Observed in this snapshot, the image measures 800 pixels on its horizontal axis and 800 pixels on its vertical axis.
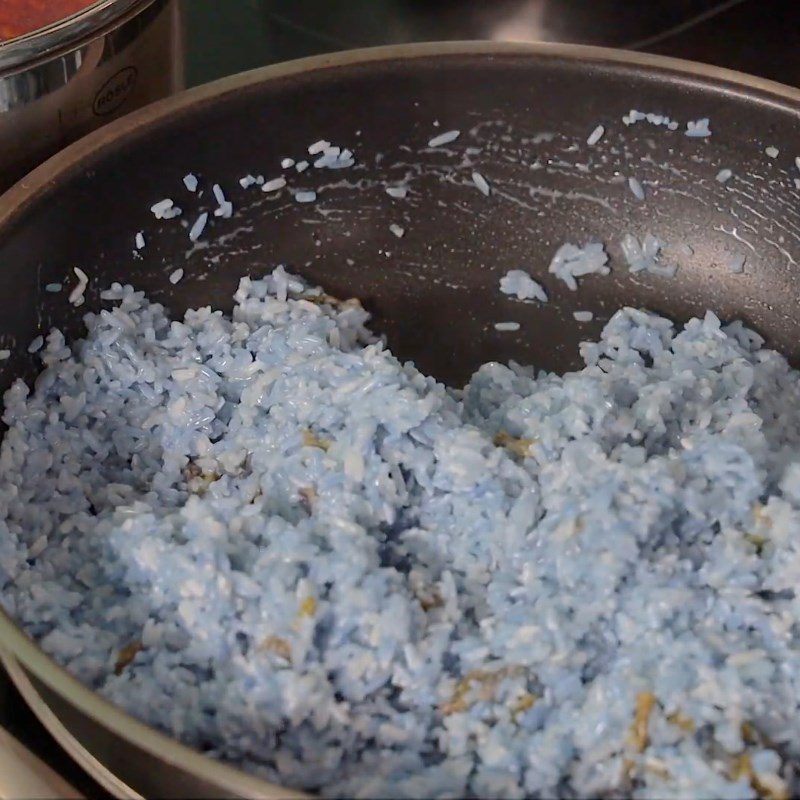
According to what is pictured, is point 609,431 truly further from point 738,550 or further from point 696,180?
point 696,180

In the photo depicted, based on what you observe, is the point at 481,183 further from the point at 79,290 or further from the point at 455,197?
the point at 79,290

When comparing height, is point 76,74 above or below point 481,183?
above

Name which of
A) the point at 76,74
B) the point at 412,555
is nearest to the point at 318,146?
the point at 76,74

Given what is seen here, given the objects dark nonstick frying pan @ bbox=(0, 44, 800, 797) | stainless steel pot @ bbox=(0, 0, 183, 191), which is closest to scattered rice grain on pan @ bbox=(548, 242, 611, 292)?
dark nonstick frying pan @ bbox=(0, 44, 800, 797)

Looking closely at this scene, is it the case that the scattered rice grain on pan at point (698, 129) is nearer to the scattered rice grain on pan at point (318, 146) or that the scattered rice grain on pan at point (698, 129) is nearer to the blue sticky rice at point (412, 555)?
the blue sticky rice at point (412, 555)

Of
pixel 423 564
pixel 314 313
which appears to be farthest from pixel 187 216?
pixel 423 564

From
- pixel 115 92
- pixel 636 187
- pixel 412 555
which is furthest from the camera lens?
pixel 636 187

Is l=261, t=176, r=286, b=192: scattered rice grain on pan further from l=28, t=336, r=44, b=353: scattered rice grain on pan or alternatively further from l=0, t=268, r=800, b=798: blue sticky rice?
l=28, t=336, r=44, b=353: scattered rice grain on pan
